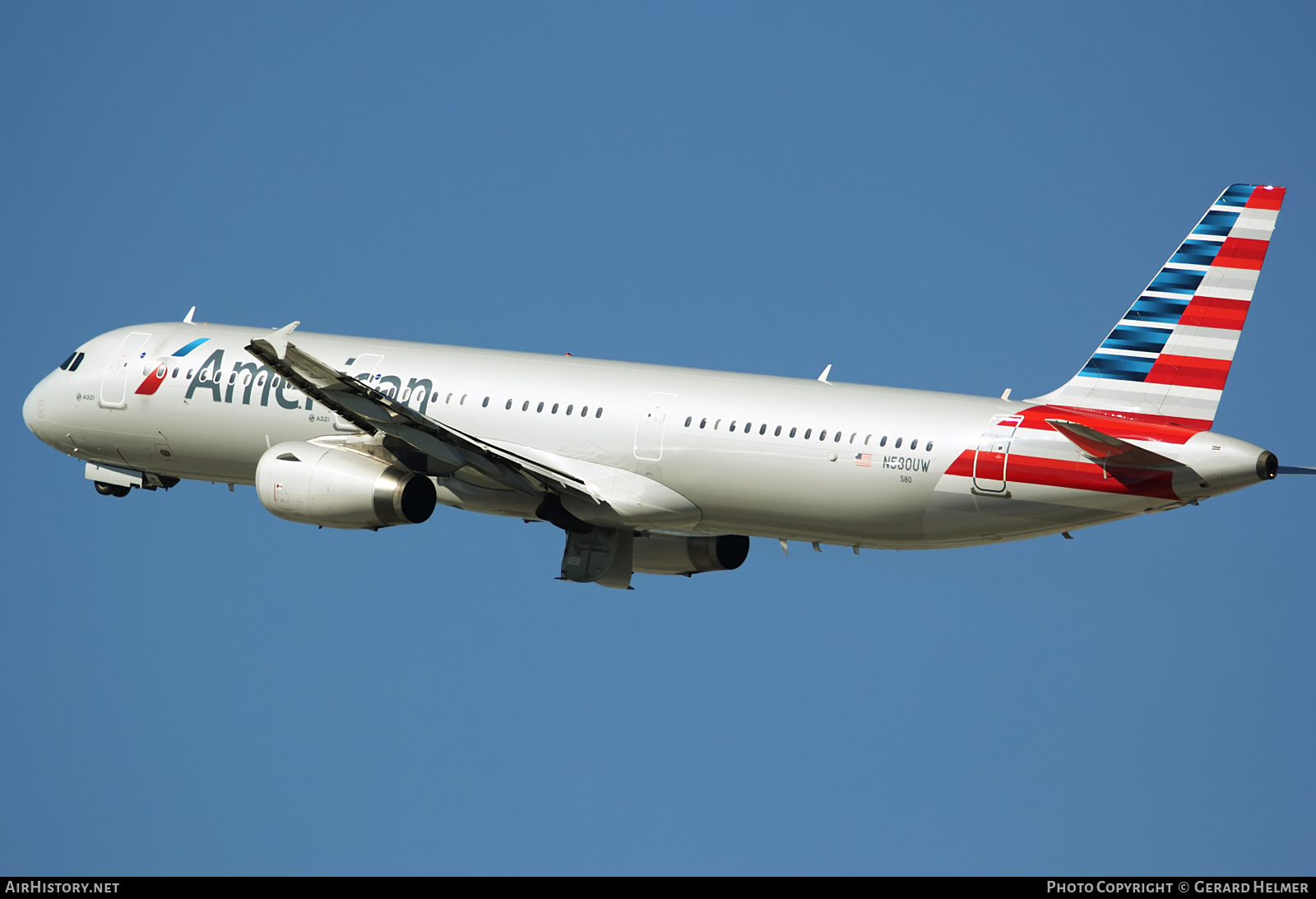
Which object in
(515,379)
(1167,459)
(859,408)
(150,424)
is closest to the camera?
(1167,459)

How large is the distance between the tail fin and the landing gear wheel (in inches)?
889

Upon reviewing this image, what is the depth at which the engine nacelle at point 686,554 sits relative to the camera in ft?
148

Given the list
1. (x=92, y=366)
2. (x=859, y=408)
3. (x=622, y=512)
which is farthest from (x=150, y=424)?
(x=859, y=408)

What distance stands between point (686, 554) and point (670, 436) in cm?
498

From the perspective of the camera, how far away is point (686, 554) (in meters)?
45.2

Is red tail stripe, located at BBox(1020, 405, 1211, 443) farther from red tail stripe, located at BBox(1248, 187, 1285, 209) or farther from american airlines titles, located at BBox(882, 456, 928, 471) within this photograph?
red tail stripe, located at BBox(1248, 187, 1285, 209)

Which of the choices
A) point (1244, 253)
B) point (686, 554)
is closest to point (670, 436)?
point (686, 554)

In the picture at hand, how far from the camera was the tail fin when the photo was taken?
37.5m

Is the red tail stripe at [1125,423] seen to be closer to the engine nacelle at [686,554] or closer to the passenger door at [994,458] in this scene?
the passenger door at [994,458]

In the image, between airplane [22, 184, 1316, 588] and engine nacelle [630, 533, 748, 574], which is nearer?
airplane [22, 184, 1316, 588]

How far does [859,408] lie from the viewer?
39719 millimetres

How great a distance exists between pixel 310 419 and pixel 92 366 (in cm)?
662

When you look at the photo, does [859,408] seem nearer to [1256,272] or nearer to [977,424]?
[977,424]

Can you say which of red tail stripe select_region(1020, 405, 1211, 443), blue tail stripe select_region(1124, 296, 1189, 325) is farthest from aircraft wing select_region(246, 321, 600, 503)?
blue tail stripe select_region(1124, 296, 1189, 325)
